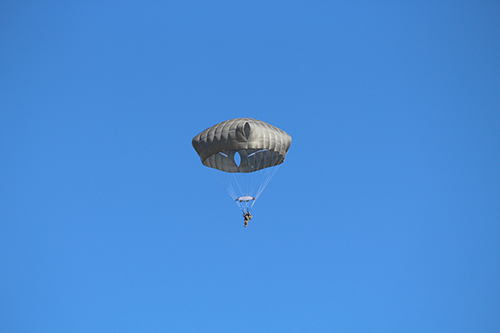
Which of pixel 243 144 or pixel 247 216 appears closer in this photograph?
pixel 243 144

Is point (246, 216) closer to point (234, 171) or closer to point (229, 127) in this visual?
point (234, 171)

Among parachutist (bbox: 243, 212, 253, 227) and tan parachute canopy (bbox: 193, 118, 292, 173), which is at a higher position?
tan parachute canopy (bbox: 193, 118, 292, 173)

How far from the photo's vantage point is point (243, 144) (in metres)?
30.0

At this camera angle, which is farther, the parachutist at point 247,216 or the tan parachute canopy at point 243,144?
the parachutist at point 247,216

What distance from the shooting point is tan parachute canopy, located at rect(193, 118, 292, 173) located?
98.3 ft

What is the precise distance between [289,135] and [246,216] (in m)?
6.87

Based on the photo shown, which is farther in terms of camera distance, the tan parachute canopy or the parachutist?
the parachutist

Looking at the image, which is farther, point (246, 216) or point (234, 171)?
point (234, 171)

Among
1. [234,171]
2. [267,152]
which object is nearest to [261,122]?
[267,152]

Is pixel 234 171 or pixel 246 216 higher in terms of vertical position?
pixel 234 171

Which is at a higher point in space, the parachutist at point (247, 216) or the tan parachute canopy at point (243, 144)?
the tan parachute canopy at point (243, 144)

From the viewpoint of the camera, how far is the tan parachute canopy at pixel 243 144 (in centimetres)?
2995

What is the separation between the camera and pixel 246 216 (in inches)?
1265

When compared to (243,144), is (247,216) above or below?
below
